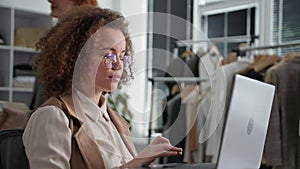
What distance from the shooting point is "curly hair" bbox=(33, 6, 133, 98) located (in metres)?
1.16

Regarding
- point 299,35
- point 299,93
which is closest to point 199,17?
point 299,35

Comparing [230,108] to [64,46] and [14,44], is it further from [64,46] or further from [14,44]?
[14,44]

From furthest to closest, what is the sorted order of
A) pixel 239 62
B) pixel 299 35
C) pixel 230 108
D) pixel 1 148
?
pixel 299 35, pixel 239 62, pixel 1 148, pixel 230 108

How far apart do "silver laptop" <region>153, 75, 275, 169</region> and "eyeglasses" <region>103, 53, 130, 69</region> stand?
0.24 meters

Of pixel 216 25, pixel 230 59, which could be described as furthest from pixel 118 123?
pixel 216 25

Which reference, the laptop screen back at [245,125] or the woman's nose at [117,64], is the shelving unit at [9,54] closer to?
the woman's nose at [117,64]

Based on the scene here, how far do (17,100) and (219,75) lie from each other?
5.19ft

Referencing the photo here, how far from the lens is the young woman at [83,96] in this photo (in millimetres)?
1067

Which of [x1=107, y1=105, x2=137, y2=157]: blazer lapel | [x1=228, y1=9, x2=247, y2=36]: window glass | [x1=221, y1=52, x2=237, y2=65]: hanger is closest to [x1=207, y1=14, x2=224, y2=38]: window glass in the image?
[x1=228, y1=9, x2=247, y2=36]: window glass

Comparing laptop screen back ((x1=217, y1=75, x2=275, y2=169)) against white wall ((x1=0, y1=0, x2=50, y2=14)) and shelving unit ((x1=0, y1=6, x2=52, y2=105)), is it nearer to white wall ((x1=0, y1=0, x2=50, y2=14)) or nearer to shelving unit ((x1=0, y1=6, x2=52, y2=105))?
shelving unit ((x1=0, y1=6, x2=52, y2=105))

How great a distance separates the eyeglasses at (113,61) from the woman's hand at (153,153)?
197 mm

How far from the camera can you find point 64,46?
1.16 metres

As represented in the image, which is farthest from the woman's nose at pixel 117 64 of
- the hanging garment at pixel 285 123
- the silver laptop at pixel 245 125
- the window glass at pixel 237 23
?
the window glass at pixel 237 23

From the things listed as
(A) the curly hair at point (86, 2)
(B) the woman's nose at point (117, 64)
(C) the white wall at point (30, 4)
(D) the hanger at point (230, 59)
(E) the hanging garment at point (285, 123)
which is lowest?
(E) the hanging garment at point (285, 123)
